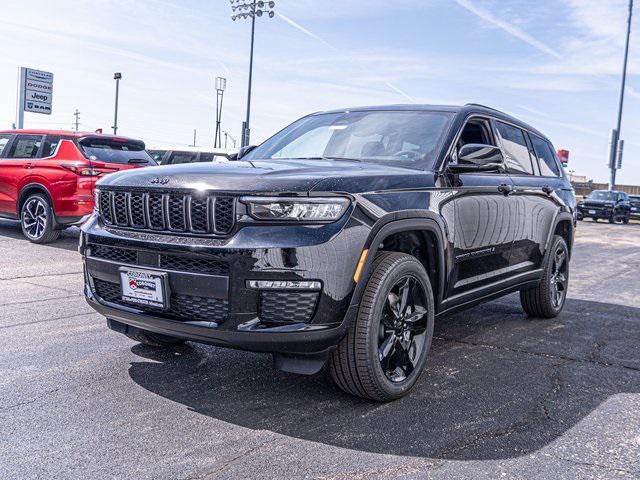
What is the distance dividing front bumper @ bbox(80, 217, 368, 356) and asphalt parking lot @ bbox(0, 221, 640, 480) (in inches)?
18.0

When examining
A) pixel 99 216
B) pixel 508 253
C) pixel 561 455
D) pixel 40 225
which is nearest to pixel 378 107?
pixel 508 253

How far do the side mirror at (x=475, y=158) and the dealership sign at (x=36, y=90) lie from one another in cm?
2108

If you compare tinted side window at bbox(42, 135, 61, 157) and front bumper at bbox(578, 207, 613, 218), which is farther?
front bumper at bbox(578, 207, 613, 218)

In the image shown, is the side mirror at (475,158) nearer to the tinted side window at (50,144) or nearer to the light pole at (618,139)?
the tinted side window at (50,144)

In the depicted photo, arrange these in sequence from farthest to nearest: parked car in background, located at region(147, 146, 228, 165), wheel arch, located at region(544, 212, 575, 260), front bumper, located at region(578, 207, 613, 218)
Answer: front bumper, located at region(578, 207, 613, 218) < parked car in background, located at region(147, 146, 228, 165) < wheel arch, located at region(544, 212, 575, 260)

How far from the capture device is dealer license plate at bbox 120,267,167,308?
129 inches

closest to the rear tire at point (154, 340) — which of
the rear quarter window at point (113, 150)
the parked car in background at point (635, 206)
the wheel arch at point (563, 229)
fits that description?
the wheel arch at point (563, 229)

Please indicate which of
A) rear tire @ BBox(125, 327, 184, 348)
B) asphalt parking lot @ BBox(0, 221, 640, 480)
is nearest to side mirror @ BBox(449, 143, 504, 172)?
asphalt parking lot @ BBox(0, 221, 640, 480)

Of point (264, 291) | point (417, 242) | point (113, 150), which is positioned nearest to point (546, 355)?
point (417, 242)

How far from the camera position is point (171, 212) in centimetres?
331

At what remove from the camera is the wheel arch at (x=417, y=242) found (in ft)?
10.9

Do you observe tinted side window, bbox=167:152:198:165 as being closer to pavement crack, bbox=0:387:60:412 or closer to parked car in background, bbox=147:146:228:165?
parked car in background, bbox=147:146:228:165

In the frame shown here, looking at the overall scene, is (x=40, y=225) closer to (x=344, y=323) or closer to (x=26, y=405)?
(x=26, y=405)

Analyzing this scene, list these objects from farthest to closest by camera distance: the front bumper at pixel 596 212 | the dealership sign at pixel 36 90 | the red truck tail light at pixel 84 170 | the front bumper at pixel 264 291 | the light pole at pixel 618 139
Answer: the light pole at pixel 618 139, the front bumper at pixel 596 212, the dealership sign at pixel 36 90, the red truck tail light at pixel 84 170, the front bumper at pixel 264 291
